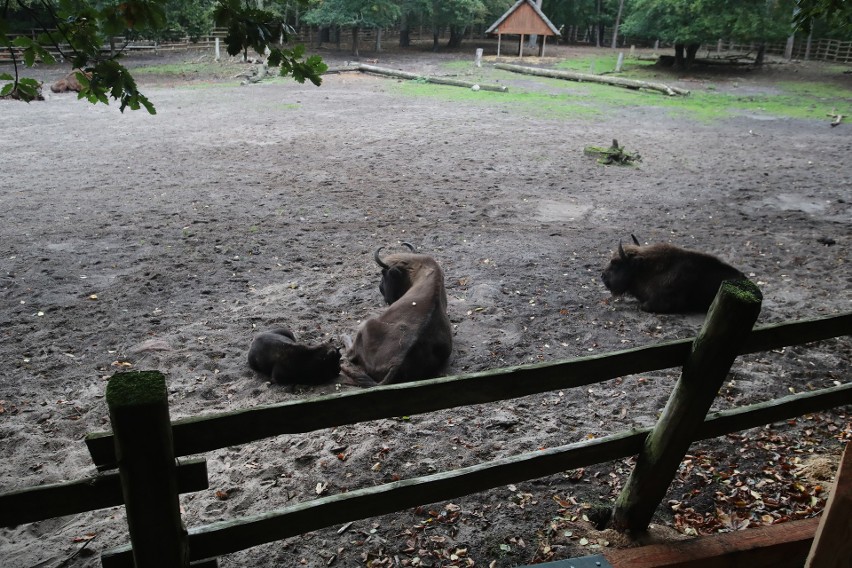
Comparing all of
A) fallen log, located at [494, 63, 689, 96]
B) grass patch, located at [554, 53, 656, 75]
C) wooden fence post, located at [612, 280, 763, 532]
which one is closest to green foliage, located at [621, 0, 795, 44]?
grass patch, located at [554, 53, 656, 75]

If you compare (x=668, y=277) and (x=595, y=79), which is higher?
(x=595, y=79)

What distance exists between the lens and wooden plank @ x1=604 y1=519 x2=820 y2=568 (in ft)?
9.73

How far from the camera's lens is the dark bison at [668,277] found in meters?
7.39

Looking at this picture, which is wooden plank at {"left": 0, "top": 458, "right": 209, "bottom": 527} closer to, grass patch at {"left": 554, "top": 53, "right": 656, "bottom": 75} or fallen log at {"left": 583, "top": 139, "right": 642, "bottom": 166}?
fallen log at {"left": 583, "top": 139, "right": 642, "bottom": 166}

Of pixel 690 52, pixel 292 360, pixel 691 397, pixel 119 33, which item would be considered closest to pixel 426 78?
pixel 690 52

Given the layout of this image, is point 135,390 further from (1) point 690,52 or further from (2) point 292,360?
(1) point 690,52

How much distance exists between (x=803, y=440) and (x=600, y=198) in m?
7.75

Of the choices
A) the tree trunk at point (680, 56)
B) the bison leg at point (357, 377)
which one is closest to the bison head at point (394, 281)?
the bison leg at point (357, 377)

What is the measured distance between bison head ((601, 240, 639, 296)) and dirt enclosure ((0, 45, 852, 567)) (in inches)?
7.1

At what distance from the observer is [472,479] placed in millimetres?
3131

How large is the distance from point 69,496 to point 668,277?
6.63 m

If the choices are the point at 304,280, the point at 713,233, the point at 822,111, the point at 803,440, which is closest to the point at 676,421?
the point at 803,440

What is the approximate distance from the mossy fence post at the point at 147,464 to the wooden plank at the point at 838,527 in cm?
191

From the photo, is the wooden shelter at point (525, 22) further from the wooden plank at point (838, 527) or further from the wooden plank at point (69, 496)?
the wooden plank at point (838, 527)
